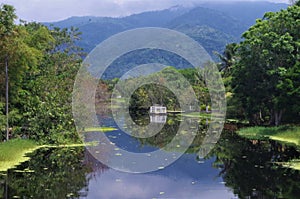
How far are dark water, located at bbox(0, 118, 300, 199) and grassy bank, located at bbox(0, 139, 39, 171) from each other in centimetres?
47

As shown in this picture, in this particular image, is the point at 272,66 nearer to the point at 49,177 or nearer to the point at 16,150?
the point at 16,150

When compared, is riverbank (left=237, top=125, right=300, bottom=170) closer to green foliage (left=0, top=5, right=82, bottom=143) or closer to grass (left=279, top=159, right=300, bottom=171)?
grass (left=279, top=159, right=300, bottom=171)

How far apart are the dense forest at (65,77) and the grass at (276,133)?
3.89 feet

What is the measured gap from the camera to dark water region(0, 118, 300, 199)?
12.1 m

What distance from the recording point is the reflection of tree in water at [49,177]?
11.9 meters

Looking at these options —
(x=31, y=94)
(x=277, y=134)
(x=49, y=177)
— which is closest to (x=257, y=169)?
(x=49, y=177)

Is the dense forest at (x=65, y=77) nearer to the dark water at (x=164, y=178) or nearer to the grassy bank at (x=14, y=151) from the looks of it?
the grassy bank at (x=14, y=151)

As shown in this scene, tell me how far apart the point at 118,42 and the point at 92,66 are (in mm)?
9171

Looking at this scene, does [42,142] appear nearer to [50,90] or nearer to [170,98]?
[50,90]

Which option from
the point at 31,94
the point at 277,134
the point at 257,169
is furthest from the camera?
the point at 277,134

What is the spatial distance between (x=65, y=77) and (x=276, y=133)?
47.7ft

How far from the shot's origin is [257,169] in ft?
50.7

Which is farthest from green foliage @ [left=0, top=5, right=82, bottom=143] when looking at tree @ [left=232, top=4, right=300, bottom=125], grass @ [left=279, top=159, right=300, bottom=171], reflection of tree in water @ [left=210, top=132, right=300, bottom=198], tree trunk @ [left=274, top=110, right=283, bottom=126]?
tree trunk @ [left=274, top=110, right=283, bottom=126]

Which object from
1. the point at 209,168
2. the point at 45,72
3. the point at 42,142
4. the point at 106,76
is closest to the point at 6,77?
the point at 42,142
